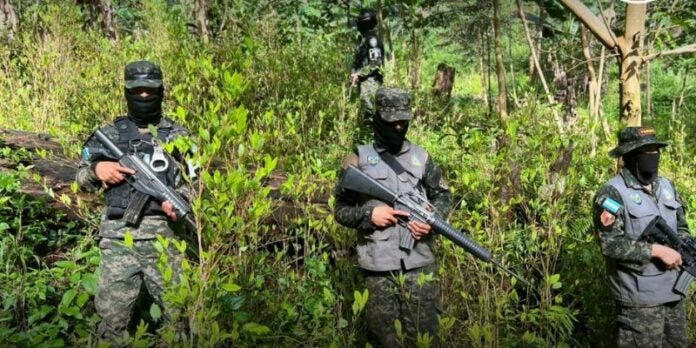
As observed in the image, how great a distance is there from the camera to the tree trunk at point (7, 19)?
6930 mm

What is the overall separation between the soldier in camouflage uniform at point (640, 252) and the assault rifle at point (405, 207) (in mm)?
627

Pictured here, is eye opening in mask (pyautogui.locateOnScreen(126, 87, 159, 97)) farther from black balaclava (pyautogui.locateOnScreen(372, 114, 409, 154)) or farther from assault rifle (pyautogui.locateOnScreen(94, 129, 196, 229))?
black balaclava (pyautogui.locateOnScreen(372, 114, 409, 154))

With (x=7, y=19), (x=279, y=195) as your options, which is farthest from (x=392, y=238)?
(x=7, y=19)

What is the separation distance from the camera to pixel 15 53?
6660 millimetres

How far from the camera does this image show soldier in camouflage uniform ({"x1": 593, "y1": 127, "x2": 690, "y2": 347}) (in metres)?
2.98

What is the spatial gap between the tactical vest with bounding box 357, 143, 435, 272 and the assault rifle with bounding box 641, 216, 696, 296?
1.25m

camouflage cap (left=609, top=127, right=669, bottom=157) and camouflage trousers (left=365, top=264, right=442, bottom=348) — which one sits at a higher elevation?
camouflage cap (left=609, top=127, right=669, bottom=157)

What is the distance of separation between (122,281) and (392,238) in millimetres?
1504

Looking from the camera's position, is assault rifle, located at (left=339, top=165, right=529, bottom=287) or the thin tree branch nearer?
assault rifle, located at (left=339, top=165, right=529, bottom=287)

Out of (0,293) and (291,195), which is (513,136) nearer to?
(291,195)

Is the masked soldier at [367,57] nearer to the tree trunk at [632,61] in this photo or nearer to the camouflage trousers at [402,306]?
the tree trunk at [632,61]

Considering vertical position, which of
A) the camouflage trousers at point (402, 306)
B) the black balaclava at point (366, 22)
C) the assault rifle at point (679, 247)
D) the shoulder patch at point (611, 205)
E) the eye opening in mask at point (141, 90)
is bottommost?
the camouflage trousers at point (402, 306)

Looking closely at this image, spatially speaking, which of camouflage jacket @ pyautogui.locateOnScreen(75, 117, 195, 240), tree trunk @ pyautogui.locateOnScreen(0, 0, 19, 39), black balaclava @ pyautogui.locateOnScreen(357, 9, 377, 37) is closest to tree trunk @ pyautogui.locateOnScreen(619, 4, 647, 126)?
camouflage jacket @ pyautogui.locateOnScreen(75, 117, 195, 240)

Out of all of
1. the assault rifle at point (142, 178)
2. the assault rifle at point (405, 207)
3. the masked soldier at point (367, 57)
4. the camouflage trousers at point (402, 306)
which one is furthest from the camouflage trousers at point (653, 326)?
the masked soldier at point (367, 57)
